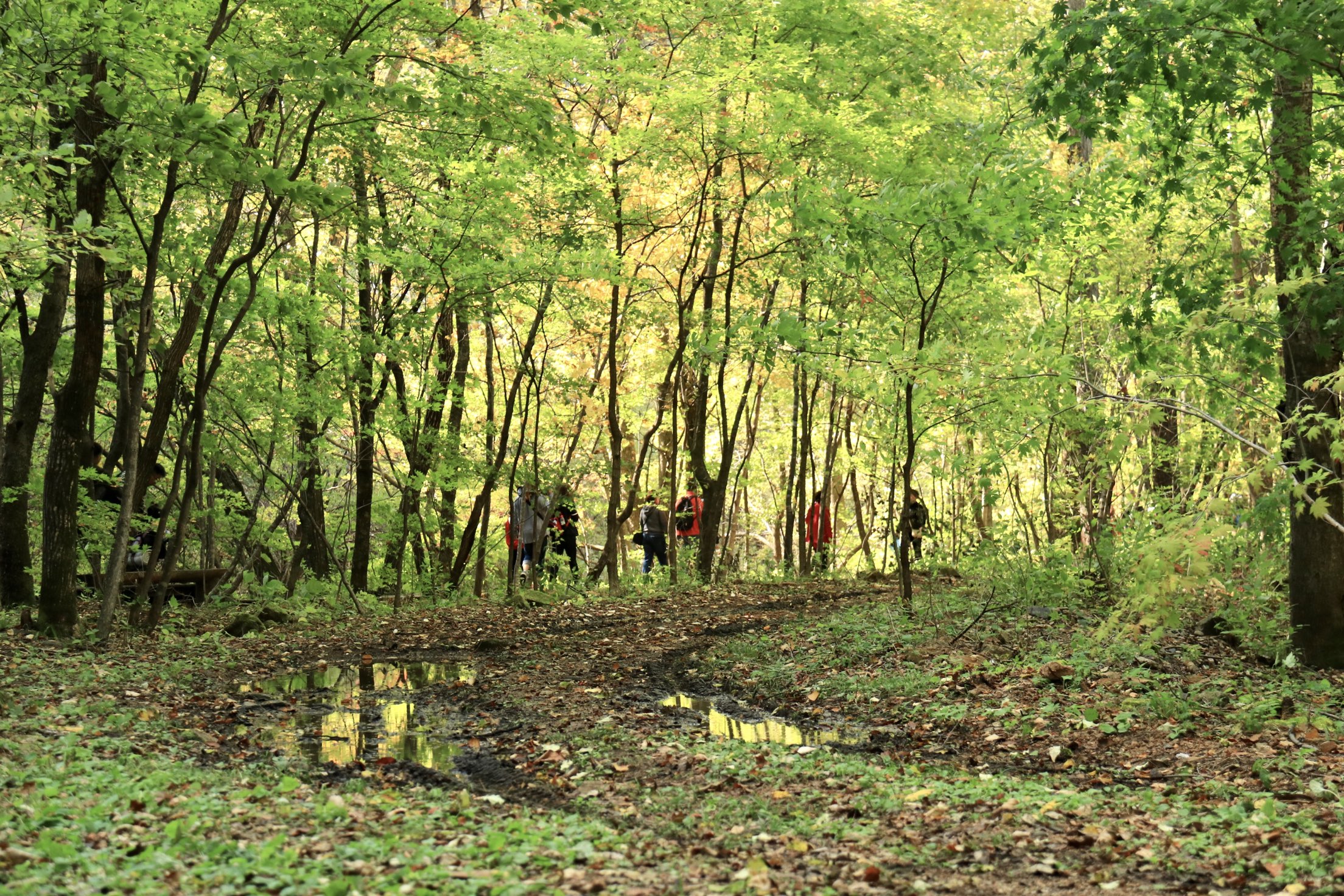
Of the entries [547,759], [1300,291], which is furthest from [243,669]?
[1300,291]

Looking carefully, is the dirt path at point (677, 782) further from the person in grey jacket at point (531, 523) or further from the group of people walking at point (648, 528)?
the group of people walking at point (648, 528)

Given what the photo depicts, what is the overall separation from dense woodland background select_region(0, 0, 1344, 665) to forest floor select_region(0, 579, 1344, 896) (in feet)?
3.05

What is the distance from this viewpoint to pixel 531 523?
17.0m

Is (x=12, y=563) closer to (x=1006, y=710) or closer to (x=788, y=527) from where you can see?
→ (x=1006, y=710)

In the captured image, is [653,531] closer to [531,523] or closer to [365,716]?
[531,523]

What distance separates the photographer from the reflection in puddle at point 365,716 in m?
6.37

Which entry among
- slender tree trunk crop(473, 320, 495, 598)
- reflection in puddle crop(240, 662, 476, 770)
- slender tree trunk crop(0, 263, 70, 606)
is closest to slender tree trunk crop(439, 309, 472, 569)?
slender tree trunk crop(473, 320, 495, 598)

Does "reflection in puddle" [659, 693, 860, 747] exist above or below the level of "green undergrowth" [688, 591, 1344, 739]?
below

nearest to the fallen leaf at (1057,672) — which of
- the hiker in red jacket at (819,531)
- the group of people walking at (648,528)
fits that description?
the group of people walking at (648,528)

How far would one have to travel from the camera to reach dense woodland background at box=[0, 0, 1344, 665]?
679cm

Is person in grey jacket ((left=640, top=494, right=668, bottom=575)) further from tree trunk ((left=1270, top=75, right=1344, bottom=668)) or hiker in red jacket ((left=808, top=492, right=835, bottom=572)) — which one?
tree trunk ((left=1270, top=75, right=1344, bottom=668))

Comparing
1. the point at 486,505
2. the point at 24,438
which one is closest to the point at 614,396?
the point at 486,505

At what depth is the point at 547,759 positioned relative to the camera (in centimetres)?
620

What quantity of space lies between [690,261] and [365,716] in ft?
32.8
